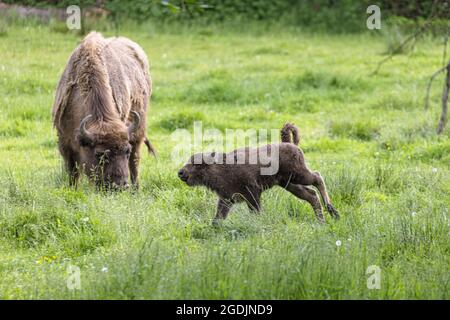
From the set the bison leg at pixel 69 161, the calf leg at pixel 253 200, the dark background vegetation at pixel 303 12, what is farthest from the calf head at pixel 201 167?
the dark background vegetation at pixel 303 12

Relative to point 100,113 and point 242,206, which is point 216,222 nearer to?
point 242,206

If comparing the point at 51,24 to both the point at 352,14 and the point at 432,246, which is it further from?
the point at 432,246

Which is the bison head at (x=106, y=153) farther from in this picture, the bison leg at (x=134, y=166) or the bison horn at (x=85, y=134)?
the bison leg at (x=134, y=166)

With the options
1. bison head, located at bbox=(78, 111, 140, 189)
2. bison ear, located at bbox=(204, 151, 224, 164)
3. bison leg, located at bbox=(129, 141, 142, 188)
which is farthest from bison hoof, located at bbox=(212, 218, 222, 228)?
bison leg, located at bbox=(129, 141, 142, 188)

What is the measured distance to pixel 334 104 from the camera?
45.9ft

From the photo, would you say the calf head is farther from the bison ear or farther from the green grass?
the green grass

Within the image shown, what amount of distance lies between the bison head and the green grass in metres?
0.29

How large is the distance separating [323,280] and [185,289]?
96 centimetres

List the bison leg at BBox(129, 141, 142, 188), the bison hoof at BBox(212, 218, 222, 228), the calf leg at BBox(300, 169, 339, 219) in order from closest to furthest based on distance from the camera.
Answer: the bison hoof at BBox(212, 218, 222, 228) → the calf leg at BBox(300, 169, 339, 219) → the bison leg at BBox(129, 141, 142, 188)

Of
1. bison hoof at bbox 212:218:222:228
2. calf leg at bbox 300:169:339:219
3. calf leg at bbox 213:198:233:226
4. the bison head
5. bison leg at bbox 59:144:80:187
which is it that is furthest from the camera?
bison leg at bbox 59:144:80:187

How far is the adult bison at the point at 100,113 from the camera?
8008 millimetres

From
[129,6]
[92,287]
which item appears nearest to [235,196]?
[92,287]

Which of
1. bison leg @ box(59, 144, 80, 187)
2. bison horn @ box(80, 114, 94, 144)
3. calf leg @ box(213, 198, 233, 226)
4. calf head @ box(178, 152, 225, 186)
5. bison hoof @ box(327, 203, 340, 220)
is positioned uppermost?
bison horn @ box(80, 114, 94, 144)

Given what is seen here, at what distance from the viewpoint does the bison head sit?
7.91 m
